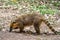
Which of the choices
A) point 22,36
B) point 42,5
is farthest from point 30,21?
point 42,5

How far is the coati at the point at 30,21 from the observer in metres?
9.35

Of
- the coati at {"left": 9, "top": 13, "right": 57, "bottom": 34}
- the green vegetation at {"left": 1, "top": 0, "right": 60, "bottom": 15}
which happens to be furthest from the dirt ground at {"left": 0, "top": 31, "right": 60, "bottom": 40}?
the green vegetation at {"left": 1, "top": 0, "right": 60, "bottom": 15}

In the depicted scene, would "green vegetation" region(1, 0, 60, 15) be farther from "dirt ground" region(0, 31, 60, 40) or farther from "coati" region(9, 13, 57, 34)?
"dirt ground" region(0, 31, 60, 40)

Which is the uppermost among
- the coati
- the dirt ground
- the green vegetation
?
the coati

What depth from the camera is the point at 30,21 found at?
9.57m

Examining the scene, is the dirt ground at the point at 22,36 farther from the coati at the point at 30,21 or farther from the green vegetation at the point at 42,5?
the green vegetation at the point at 42,5

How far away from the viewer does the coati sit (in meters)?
9.35

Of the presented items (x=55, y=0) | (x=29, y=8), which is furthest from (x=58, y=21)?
(x=55, y=0)

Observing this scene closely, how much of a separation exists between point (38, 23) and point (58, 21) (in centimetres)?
363

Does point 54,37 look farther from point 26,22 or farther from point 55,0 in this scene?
point 55,0

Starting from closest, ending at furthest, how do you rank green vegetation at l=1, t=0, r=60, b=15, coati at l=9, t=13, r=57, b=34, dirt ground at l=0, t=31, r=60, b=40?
dirt ground at l=0, t=31, r=60, b=40
coati at l=9, t=13, r=57, b=34
green vegetation at l=1, t=0, r=60, b=15

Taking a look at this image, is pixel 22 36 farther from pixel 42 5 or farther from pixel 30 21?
pixel 42 5

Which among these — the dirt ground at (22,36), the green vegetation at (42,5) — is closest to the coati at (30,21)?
the dirt ground at (22,36)

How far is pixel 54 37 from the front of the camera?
9.05 metres
